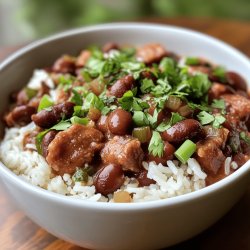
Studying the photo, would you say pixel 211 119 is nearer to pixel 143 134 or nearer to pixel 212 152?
pixel 212 152

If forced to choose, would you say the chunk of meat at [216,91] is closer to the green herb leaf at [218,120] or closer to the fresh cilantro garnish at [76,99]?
the green herb leaf at [218,120]

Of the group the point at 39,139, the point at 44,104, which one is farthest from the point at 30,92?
the point at 39,139

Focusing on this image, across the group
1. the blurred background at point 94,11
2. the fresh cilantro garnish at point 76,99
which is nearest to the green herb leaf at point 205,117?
the fresh cilantro garnish at point 76,99

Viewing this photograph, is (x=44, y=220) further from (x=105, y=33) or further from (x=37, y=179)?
(x=105, y=33)

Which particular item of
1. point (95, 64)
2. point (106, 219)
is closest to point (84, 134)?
point (106, 219)

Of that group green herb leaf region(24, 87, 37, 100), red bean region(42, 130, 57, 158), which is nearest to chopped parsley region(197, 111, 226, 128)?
red bean region(42, 130, 57, 158)
